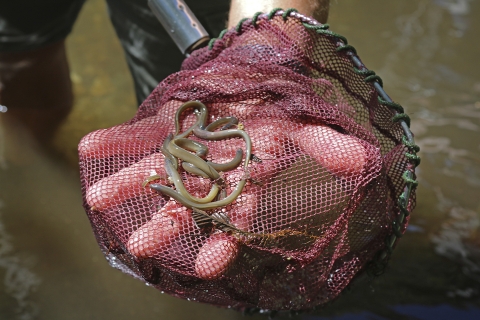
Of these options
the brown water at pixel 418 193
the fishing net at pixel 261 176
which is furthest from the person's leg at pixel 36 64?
the fishing net at pixel 261 176

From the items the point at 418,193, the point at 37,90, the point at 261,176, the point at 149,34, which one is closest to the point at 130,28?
the point at 149,34

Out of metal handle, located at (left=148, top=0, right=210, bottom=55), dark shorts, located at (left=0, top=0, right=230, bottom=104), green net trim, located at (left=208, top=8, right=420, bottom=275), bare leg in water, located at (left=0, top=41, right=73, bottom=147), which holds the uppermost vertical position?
green net trim, located at (left=208, top=8, right=420, bottom=275)

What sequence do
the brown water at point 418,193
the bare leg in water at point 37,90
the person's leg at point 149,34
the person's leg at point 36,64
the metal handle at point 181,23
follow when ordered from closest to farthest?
the metal handle at point 181,23
the person's leg at point 149,34
the brown water at point 418,193
the person's leg at point 36,64
the bare leg in water at point 37,90

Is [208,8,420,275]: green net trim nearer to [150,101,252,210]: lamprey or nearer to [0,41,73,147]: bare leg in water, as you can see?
[150,101,252,210]: lamprey

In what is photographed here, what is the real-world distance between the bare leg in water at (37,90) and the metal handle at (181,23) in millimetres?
1987

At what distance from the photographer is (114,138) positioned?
2025 mm

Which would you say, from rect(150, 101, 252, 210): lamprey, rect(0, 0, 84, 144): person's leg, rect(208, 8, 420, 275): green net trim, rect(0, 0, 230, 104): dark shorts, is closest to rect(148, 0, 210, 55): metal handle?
rect(208, 8, 420, 275): green net trim

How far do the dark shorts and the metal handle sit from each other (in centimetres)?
56

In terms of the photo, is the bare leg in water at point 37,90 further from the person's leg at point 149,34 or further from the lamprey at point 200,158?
the lamprey at point 200,158

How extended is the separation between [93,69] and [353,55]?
4171mm

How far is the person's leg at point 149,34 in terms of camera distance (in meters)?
3.00

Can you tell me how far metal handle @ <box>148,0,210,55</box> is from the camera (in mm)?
2314

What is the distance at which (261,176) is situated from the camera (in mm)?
1892

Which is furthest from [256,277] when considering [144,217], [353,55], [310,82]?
[353,55]
